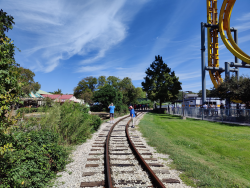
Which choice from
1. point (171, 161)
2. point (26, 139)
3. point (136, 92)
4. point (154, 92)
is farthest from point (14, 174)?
point (136, 92)

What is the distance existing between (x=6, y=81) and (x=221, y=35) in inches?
1263

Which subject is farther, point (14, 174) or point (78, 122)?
point (78, 122)

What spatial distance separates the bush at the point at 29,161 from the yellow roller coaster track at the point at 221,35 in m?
26.3

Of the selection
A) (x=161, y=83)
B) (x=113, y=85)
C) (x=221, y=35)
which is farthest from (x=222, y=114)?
(x=113, y=85)

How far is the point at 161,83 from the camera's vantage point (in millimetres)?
42469

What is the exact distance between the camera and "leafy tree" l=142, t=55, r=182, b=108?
136 ft

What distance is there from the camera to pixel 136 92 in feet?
235

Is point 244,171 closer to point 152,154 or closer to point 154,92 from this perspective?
point 152,154

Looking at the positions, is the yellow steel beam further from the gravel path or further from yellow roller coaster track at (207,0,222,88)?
the gravel path

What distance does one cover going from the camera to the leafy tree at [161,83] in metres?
41.5

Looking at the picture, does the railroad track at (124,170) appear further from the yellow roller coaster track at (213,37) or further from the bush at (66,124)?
the yellow roller coaster track at (213,37)

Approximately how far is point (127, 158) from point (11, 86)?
15.2 feet

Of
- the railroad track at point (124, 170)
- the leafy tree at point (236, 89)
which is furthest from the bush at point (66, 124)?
the leafy tree at point (236, 89)

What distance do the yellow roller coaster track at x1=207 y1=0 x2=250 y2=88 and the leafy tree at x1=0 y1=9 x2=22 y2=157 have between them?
27690 millimetres
